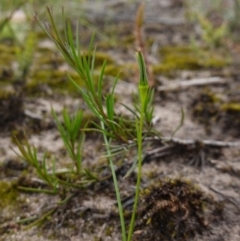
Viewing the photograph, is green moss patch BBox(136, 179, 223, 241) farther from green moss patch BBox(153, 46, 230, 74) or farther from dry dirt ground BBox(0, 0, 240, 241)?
green moss patch BBox(153, 46, 230, 74)

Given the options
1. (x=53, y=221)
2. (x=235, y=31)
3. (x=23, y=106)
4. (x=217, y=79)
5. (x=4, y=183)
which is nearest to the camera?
(x=53, y=221)

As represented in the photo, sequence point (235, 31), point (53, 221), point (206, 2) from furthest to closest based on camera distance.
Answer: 1. point (206, 2)
2. point (235, 31)
3. point (53, 221)

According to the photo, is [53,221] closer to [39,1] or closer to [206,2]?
[39,1]

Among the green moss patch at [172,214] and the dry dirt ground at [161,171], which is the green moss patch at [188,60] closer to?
the dry dirt ground at [161,171]

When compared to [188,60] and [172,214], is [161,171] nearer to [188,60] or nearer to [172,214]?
[172,214]

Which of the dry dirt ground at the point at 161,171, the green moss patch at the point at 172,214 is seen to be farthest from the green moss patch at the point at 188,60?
the green moss patch at the point at 172,214

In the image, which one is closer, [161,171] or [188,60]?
[161,171]

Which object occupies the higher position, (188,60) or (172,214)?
(172,214)

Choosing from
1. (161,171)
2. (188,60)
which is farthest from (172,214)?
(188,60)

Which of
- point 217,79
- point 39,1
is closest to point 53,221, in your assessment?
point 217,79
